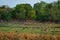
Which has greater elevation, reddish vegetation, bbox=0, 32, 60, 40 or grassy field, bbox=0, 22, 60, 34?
grassy field, bbox=0, 22, 60, 34

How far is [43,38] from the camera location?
4215 millimetres

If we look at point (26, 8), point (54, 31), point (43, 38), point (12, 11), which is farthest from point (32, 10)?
point (43, 38)

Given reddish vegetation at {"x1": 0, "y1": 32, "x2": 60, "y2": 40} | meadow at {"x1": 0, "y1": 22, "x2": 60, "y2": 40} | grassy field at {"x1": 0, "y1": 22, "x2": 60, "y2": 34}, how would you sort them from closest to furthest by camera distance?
reddish vegetation at {"x1": 0, "y1": 32, "x2": 60, "y2": 40}
meadow at {"x1": 0, "y1": 22, "x2": 60, "y2": 40}
grassy field at {"x1": 0, "y1": 22, "x2": 60, "y2": 34}

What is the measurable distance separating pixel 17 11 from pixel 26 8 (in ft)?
1.22

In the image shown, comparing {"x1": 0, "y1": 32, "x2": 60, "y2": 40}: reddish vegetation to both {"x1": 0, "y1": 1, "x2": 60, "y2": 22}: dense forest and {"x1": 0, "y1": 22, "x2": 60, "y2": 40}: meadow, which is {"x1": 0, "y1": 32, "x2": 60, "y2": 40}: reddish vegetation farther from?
{"x1": 0, "y1": 1, "x2": 60, "y2": 22}: dense forest

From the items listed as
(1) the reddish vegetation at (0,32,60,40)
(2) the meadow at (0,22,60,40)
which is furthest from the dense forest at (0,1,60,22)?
(1) the reddish vegetation at (0,32,60,40)

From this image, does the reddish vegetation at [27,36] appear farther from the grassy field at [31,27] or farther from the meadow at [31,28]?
the grassy field at [31,27]

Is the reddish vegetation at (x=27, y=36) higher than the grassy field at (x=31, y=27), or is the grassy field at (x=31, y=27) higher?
the grassy field at (x=31, y=27)

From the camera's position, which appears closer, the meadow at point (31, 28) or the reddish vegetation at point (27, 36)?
the reddish vegetation at point (27, 36)

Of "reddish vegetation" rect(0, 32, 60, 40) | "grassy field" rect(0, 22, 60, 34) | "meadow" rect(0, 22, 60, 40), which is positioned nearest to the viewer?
"reddish vegetation" rect(0, 32, 60, 40)

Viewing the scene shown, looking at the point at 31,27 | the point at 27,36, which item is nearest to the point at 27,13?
the point at 31,27

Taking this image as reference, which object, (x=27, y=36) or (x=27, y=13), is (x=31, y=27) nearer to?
(x=27, y=13)

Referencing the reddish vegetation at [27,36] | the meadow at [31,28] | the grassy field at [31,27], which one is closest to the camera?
the reddish vegetation at [27,36]

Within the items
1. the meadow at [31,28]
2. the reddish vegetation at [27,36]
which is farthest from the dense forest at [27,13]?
the reddish vegetation at [27,36]
